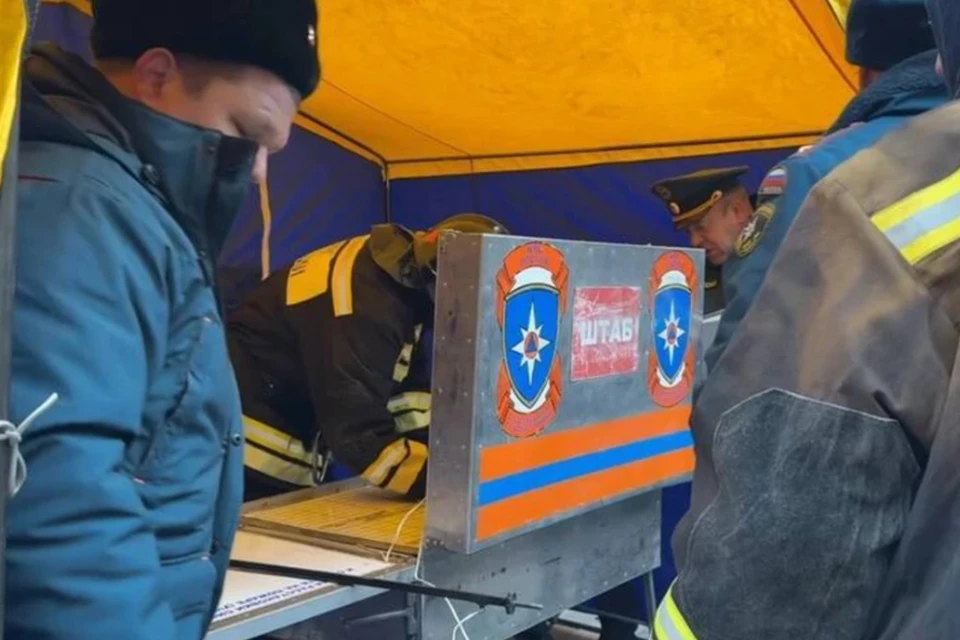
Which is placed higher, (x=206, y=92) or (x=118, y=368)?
(x=206, y=92)

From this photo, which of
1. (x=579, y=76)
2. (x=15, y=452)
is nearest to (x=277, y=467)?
(x=579, y=76)

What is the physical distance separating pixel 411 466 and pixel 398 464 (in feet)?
0.09

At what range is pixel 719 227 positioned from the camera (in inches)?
139

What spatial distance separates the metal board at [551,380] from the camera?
180cm

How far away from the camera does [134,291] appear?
3.13ft

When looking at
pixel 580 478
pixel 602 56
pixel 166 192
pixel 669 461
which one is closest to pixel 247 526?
pixel 580 478

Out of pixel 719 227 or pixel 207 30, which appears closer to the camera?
pixel 207 30

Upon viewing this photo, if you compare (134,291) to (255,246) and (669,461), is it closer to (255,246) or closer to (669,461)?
(669,461)

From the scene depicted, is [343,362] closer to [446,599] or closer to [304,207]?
[446,599]

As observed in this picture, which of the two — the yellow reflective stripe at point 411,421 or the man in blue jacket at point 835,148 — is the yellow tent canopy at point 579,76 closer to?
the man in blue jacket at point 835,148

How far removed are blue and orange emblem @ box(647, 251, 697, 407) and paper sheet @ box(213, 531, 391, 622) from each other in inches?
32.0

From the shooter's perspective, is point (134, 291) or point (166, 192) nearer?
Result: point (134, 291)

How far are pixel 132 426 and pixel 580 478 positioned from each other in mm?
1339

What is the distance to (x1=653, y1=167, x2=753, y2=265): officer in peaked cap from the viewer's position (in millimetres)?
3455
